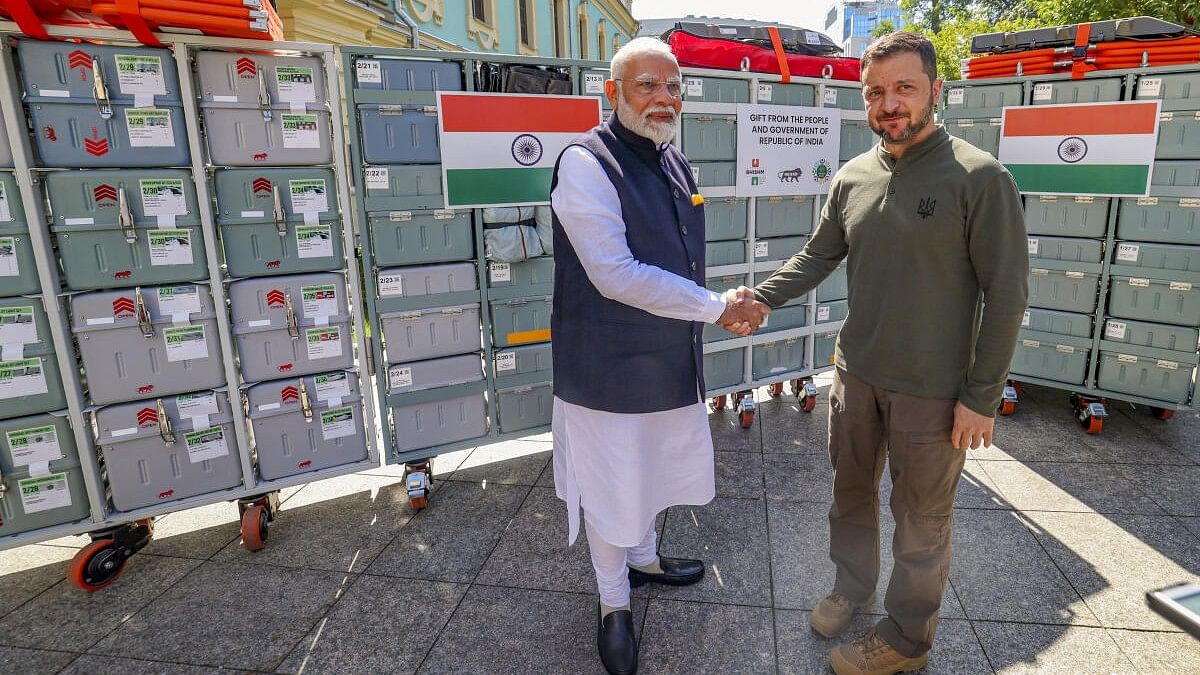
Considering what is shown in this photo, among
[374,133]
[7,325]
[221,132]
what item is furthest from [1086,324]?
[7,325]

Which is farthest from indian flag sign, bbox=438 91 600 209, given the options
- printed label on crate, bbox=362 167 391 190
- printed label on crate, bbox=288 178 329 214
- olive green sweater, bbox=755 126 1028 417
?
olive green sweater, bbox=755 126 1028 417

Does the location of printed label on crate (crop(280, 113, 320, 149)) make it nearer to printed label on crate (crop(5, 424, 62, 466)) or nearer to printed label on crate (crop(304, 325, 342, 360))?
printed label on crate (crop(304, 325, 342, 360))

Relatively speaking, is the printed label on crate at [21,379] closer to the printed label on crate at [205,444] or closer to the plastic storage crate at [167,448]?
the plastic storage crate at [167,448]

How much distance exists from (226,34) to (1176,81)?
19.1 feet

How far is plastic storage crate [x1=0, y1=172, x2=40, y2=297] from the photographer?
9.60 feet

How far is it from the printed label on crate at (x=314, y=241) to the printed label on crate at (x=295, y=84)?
66cm

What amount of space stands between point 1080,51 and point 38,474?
22.7 ft

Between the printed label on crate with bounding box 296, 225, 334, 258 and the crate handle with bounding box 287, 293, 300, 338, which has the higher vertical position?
the printed label on crate with bounding box 296, 225, 334, 258

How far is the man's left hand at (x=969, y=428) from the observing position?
2170 mm

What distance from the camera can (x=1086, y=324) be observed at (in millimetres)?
4898

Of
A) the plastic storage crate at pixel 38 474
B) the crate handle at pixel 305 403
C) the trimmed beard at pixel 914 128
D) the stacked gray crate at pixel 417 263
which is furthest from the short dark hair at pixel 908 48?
the plastic storage crate at pixel 38 474

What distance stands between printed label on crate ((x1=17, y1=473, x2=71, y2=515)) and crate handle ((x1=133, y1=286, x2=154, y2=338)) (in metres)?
0.86

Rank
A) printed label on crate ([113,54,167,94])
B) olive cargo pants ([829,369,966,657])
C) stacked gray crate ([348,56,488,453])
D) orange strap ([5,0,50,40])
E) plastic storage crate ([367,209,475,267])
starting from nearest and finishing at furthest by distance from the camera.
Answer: olive cargo pants ([829,369,966,657])
orange strap ([5,0,50,40])
printed label on crate ([113,54,167,94])
stacked gray crate ([348,56,488,453])
plastic storage crate ([367,209,475,267])

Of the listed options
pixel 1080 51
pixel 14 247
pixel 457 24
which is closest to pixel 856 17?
pixel 457 24
